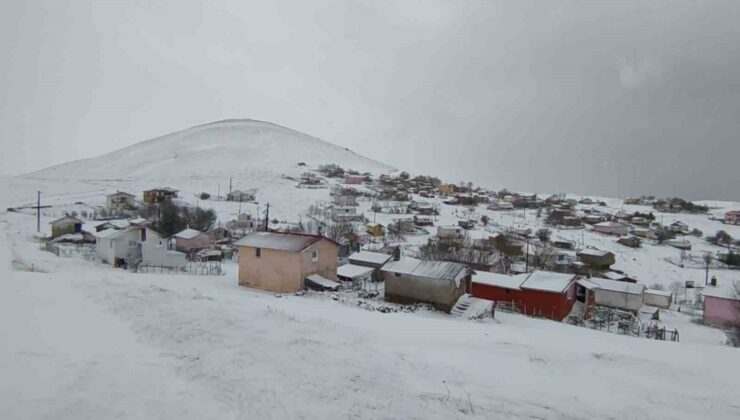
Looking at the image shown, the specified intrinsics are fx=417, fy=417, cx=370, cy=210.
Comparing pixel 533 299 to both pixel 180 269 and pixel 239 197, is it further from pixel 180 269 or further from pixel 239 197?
pixel 239 197

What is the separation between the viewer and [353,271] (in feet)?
94.6

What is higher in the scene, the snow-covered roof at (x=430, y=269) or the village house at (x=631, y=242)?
the snow-covered roof at (x=430, y=269)

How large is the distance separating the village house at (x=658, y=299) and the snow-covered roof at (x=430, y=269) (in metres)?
19.8

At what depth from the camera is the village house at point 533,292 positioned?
23344 millimetres

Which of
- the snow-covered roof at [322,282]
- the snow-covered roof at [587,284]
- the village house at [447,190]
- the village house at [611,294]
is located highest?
the village house at [447,190]

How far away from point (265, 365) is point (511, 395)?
417 centimetres

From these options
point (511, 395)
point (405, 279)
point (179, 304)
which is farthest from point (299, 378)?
point (405, 279)

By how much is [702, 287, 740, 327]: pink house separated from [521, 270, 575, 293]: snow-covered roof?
12.6 meters

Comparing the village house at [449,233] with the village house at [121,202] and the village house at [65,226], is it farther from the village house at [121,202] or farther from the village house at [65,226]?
the village house at [121,202]

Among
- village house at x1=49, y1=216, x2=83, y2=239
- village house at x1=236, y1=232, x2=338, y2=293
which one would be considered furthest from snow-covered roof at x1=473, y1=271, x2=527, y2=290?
village house at x1=49, y1=216, x2=83, y2=239

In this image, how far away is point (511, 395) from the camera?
6688mm

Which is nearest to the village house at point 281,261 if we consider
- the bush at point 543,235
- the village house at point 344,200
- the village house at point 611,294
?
the village house at point 611,294

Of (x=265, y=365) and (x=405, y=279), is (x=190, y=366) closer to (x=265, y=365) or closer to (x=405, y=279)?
(x=265, y=365)

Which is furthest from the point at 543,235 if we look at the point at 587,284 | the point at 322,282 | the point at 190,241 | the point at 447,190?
the point at 447,190
